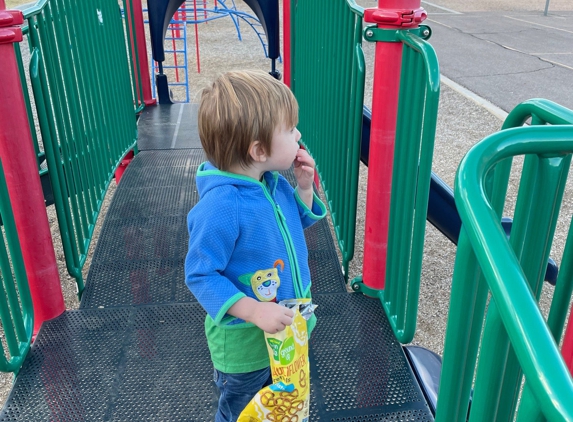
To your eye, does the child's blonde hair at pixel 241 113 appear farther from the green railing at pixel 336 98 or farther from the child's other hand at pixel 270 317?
the green railing at pixel 336 98

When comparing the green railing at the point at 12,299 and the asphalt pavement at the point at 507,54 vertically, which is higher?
the green railing at the point at 12,299

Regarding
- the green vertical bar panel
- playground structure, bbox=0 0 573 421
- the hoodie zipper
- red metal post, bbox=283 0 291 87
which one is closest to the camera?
playground structure, bbox=0 0 573 421

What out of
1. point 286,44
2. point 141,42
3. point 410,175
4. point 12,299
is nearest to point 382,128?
point 410,175

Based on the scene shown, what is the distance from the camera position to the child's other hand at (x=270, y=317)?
1.45 meters

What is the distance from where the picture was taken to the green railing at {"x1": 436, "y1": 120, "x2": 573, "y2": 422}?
0.67 m

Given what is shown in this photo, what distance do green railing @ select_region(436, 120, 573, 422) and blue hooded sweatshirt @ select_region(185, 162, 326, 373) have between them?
0.52m

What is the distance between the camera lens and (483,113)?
7246 mm

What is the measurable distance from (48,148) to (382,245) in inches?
56.5

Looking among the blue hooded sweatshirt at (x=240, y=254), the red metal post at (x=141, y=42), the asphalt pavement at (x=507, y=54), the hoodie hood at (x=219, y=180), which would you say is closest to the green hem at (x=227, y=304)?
the blue hooded sweatshirt at (x=240, y=254)

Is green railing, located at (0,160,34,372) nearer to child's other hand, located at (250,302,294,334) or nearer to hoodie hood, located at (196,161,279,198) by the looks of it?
hoodie hood, located at (196,161,279,198)

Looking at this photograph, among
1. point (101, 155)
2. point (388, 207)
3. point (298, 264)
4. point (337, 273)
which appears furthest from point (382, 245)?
point (101, 155)

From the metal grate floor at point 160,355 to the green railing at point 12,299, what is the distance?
8 centimetres

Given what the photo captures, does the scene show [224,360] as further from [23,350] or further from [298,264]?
[23,350]

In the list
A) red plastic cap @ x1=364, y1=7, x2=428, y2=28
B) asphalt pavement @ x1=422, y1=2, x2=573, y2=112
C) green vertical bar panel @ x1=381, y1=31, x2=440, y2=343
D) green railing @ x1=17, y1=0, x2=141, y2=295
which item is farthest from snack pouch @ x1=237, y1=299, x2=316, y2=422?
asphalt pavement @ x1=422, y1=2, x2=573, y2=112
